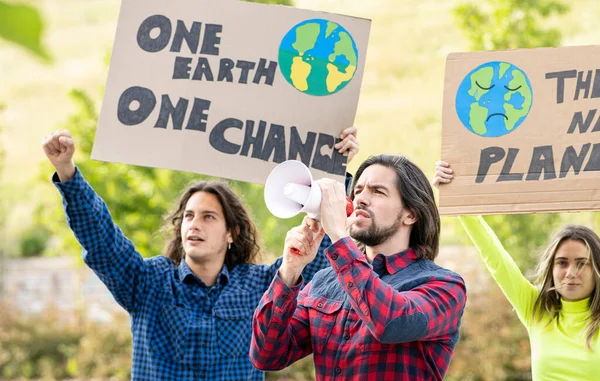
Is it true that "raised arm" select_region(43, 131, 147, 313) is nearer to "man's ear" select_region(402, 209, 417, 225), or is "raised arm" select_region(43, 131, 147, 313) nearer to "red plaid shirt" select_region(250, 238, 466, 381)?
"red plaid shirt" select_region(250, 238, 466, 381)

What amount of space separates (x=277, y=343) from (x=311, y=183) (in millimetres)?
457

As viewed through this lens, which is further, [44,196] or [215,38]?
[44,196]

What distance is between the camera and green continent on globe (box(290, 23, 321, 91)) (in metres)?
3.00

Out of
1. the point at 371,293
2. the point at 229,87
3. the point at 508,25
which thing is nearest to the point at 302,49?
the point at 229,87

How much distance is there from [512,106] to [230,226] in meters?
1.19

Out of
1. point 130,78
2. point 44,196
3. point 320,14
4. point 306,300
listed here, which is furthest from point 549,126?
point 44,196

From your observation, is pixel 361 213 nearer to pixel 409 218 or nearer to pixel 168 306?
pixel 409 218

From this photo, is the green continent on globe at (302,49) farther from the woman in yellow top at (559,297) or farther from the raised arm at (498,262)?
the raised arm at (498,262)

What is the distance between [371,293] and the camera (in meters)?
1.98

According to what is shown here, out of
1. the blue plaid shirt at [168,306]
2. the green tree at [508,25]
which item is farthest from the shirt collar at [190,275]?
the green tree at [508,25]

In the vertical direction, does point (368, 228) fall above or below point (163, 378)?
above

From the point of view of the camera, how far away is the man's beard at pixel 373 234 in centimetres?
227

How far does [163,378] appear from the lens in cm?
287

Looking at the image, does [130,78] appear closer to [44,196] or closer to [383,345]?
[383,345]
